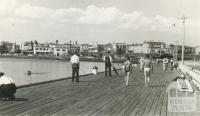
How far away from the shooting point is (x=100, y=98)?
12977mm

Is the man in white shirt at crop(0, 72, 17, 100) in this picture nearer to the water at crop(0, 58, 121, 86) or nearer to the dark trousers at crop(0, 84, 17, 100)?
the dark trousers at crop(0, 84, 17, 100)

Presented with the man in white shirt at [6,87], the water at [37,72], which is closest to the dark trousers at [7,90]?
the man in white shirt at [6,87]

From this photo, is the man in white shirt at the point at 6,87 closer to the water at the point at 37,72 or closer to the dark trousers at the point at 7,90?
the dark trousers at the point at 7,90

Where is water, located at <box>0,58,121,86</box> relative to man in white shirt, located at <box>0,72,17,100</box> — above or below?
below

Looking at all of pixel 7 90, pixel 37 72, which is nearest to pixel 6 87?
pixel 7 90

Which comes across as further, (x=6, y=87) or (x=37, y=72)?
(x=37, y=72)

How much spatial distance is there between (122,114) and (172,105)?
5.43ft

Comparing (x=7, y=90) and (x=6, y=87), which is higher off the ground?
(x=6, y=87)

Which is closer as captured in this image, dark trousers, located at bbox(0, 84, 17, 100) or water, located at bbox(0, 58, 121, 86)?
dark trousers, located at bbox(0, 84, 17, 100)

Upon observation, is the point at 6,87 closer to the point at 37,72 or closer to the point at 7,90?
the point at 7,90

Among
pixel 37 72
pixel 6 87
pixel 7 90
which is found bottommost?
pixel 37 72

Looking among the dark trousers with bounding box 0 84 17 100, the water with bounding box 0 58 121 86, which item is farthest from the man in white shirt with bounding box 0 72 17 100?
the water with bounding box 0 58 121 86

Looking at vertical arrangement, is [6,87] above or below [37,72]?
above

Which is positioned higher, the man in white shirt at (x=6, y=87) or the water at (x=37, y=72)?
the man in white shirt at (x=6, y=87)
